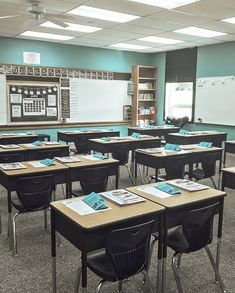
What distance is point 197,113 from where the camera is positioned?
8.88 meters

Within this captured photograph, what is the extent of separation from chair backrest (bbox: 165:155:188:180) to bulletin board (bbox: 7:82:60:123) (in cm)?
498

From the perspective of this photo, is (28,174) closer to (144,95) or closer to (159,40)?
(159,40)

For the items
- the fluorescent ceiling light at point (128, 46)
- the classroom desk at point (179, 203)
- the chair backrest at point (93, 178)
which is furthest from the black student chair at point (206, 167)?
the fluorescent ceiling light at point (128, 46)

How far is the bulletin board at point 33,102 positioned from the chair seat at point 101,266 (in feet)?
21.2

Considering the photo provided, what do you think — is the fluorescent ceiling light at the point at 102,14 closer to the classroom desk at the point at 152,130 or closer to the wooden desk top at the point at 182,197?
the classroom desk at the point at 152,130

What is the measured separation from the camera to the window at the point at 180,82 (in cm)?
896

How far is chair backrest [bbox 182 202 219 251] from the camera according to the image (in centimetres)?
204

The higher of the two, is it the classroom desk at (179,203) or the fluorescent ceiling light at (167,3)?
the fluorescent ceiling light at (167,3)

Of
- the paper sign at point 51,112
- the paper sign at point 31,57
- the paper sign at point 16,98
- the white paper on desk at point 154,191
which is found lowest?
the white paper on desk at point 154,191

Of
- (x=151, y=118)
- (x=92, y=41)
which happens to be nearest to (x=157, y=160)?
(x=92, y=41)

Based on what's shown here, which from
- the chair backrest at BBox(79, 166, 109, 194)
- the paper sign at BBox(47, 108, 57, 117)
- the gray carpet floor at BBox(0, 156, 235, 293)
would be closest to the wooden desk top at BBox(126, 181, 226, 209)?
the gray carpet floor at BBox(0, 156, 235, 293)

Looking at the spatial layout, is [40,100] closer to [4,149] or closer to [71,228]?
[4,149]

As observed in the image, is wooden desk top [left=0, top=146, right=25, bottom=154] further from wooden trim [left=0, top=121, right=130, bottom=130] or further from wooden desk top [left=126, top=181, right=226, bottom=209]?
wooden trim [left=0, top=121, right=130, bottom=130]

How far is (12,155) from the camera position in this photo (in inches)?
169
